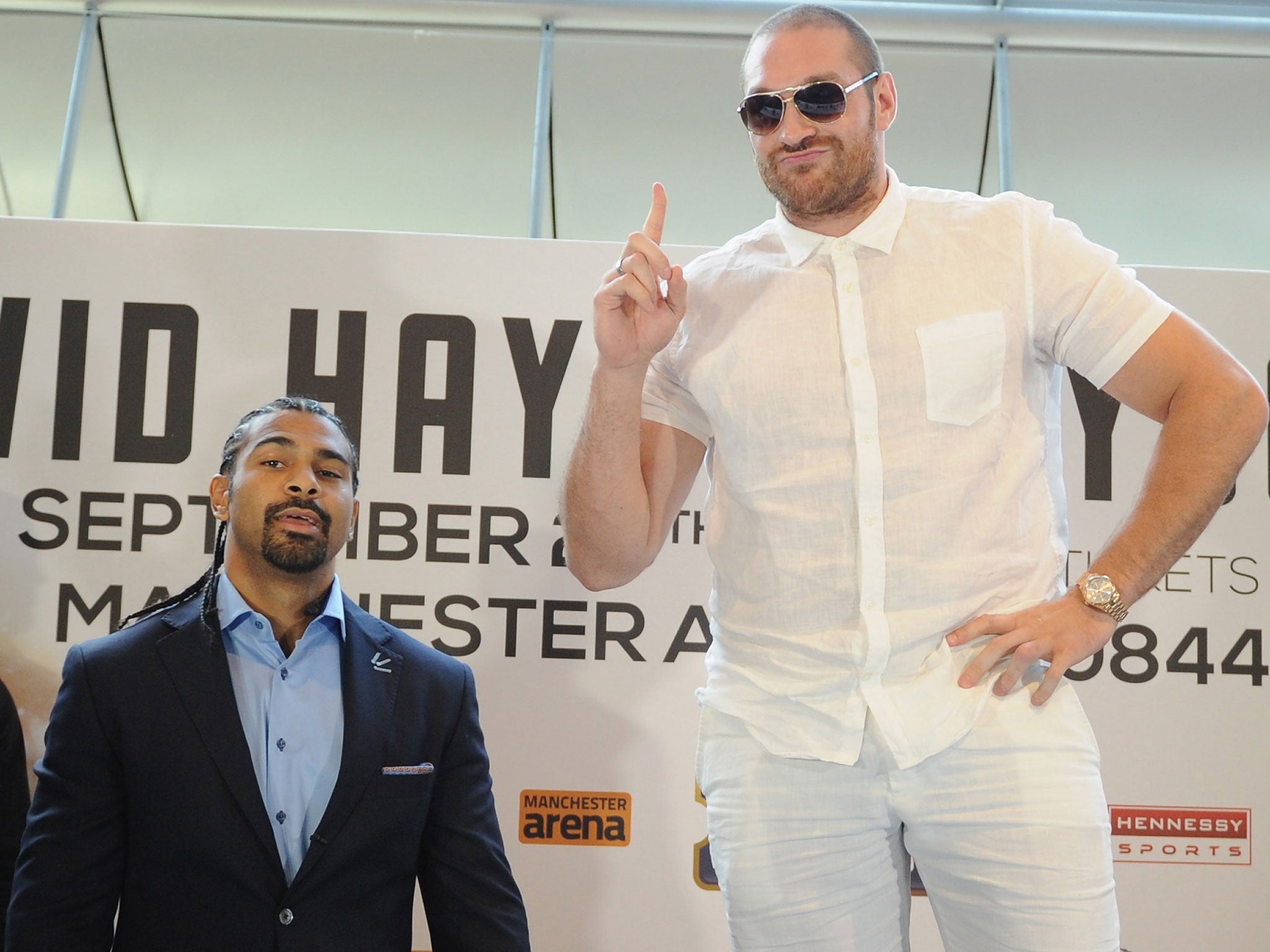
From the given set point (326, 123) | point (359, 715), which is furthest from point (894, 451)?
point (326, 123)

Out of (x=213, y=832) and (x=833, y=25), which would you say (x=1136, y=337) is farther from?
(x=213, y=832)

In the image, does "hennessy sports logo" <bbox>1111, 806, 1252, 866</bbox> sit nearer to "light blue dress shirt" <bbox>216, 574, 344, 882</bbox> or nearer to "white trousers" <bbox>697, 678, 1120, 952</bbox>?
"white trousers" <bbox>697, 678, 1120, 952</bbox>

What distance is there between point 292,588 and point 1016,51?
10.0ft

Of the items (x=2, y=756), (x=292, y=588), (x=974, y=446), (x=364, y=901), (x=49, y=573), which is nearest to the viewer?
(x=974, y=446)

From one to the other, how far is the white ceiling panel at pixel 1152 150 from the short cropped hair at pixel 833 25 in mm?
2361

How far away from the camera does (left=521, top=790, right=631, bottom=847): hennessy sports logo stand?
3020mm

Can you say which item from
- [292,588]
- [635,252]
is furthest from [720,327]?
[292,588]

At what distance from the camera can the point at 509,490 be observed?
3135 mm

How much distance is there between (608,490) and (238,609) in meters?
0.94

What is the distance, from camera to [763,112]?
1.67 metres

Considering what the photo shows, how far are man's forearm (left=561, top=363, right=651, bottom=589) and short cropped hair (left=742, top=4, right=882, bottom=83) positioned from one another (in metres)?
0.56

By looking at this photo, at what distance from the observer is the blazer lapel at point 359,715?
204cm

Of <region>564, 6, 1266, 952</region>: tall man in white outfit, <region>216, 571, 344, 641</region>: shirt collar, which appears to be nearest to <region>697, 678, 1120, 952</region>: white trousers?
<region>564, 6, 1266, 952</region>: tall man in white outfit

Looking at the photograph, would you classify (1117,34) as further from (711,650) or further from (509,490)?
(711,650)
